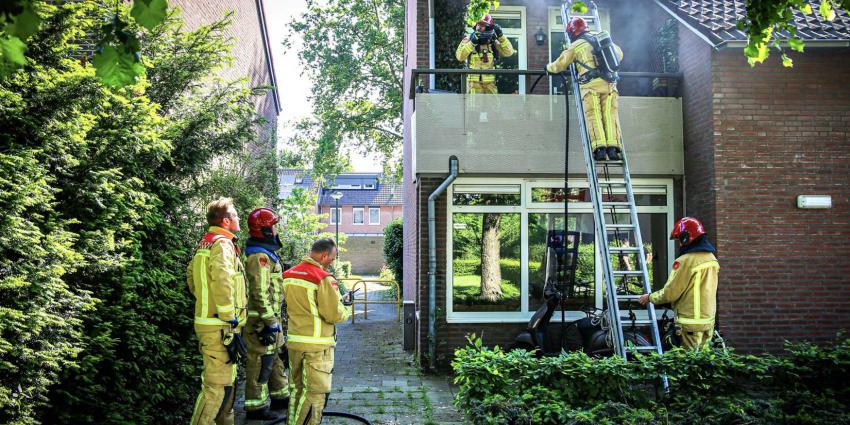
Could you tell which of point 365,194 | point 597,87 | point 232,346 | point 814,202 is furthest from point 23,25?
point 365,194

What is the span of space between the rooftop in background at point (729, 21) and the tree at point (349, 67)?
49.0ft

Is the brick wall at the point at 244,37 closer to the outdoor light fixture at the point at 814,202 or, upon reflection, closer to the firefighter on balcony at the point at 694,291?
the firefighter on balcony at the point at 694,291

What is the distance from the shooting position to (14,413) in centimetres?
364

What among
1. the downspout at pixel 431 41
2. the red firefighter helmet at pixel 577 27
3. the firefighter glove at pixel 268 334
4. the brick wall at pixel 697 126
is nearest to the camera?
the firefighter glove at pixel 268 334

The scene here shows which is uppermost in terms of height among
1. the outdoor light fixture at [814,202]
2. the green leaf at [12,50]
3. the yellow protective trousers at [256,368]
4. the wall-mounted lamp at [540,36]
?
the wall-mounted lamp at [540,36]

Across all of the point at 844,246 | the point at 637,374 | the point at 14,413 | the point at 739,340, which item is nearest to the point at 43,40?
the point at 14,413

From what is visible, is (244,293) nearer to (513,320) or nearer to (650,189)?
(513,320)

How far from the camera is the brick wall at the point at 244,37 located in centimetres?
1164

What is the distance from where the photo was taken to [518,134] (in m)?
8.68

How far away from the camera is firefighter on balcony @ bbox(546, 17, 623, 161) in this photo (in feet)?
24.3

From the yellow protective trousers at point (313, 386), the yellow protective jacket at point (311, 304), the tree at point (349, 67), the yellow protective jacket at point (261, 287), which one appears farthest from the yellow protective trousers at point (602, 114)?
the tree at point (349, 67)

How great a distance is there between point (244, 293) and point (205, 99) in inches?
104

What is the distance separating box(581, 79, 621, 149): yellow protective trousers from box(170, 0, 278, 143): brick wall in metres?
7.07

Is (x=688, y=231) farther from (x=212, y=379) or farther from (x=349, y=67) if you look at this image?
(x=349, y=67)
